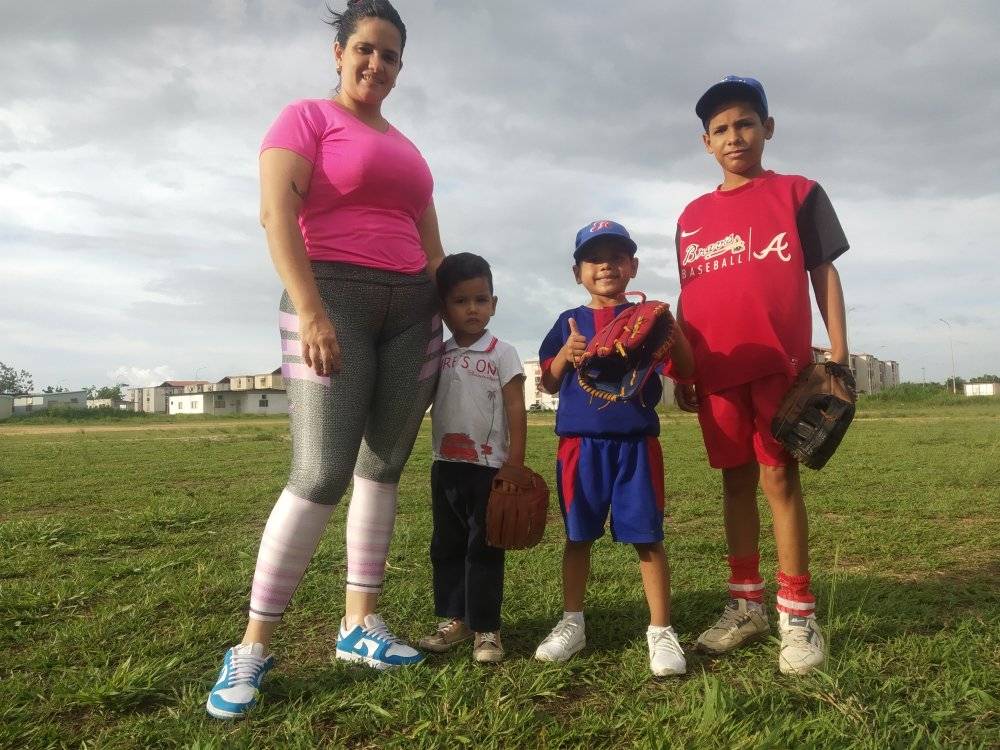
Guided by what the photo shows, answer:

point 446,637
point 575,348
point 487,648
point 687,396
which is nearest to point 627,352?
point 575,348

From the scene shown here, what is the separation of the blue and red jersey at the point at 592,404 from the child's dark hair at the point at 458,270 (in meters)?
0.40

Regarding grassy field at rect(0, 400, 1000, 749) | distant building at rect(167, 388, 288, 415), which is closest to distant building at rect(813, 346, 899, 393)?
distant building at rect(167, 388, 288, 415)

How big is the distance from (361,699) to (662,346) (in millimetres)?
1575

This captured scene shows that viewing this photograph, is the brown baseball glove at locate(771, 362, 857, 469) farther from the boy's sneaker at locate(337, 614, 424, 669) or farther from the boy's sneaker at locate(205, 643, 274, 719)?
the boy's sneaker at locate(205, 643, 274, 719)

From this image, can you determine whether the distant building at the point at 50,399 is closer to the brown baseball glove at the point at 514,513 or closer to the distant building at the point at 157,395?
the distant building at the point at 157,395

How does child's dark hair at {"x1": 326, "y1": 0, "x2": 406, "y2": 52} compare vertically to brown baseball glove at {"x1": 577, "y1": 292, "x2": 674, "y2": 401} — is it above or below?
above

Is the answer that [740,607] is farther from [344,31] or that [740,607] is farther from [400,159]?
[344,31]

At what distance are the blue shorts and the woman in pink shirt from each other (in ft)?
2.17

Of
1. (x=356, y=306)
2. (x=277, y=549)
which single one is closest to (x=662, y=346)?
(x=356, y=306)

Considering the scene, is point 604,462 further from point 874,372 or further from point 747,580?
point 874,372

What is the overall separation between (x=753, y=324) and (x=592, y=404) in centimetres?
69

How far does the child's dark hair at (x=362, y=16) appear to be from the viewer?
247 cm

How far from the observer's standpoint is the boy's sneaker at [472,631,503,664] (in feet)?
8.18

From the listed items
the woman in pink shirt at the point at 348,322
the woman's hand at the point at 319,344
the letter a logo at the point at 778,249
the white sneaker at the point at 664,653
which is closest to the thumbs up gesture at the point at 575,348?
the woman in pink shirt at the point at 348,322
